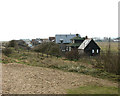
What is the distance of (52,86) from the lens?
32.9ft

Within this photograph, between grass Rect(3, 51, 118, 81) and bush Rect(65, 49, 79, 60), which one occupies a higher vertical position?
bush Rect(65, 49, 79, 60)

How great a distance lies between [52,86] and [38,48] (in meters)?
31.1

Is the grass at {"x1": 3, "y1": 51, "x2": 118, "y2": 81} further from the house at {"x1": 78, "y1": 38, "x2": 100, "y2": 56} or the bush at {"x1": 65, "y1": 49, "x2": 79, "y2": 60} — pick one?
the house at {"x1": 78, "y1": 38, "x2": 100, "y2": 56}

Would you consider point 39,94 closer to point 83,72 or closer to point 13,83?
point 13,83

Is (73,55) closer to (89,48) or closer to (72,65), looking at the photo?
(72,65)

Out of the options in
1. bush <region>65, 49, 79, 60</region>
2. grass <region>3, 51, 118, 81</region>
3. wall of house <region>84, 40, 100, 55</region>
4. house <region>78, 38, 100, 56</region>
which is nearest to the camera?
grass <region>3, 51, 118, 81</region>

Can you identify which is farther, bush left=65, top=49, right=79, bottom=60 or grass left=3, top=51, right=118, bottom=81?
bush left=65, top=49, right=79, bottom=60

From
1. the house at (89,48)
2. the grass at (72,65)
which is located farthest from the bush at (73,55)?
the house at (89,48)

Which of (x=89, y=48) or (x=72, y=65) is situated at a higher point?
(x=89, y=48)

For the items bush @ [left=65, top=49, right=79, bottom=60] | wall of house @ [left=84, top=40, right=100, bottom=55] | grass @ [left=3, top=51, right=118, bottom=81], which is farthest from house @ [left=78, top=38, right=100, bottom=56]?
grass @ [left=3, top=51, right=118, bottom=81]

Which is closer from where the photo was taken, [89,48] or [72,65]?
[72,65]

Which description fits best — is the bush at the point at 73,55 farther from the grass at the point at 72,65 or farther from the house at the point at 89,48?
the house at the point at 89,48

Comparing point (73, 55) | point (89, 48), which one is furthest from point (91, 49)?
point (73, 55)

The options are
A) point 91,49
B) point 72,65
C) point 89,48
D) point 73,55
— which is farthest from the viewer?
point 91,49
